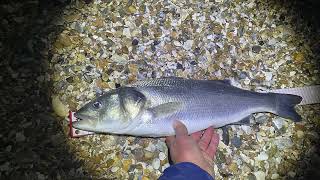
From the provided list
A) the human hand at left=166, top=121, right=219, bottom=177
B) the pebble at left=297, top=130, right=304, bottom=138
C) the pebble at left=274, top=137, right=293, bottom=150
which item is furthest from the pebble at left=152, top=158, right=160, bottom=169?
the pebble at left=297, top=130, right=304, bottom=138

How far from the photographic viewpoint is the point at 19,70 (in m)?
3.03

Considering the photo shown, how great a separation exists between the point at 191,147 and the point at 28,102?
3.95ft

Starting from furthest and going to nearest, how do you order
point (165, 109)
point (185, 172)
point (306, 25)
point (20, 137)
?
point (306, 25), point (20, 137), point (165, 109), point (185, 172)

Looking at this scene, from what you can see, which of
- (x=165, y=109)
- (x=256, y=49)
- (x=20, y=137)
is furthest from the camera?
(x=256, y=49)

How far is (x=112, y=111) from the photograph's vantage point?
2621 millimetres

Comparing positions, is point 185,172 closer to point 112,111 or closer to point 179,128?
point 179,128

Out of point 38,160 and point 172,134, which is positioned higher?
point 172,134

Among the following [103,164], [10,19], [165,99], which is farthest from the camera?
[10,19]

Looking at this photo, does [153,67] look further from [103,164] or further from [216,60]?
[103,164]

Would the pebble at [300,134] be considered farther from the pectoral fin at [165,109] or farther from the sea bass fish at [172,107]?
the pectoral fin at [165,109]

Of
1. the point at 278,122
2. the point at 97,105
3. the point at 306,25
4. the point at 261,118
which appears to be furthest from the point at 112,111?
the point at 306,25

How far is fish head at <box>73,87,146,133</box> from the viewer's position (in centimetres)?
262

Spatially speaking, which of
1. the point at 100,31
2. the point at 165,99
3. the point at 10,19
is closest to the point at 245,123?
the point at 165,99

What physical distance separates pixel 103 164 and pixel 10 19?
1333mm
